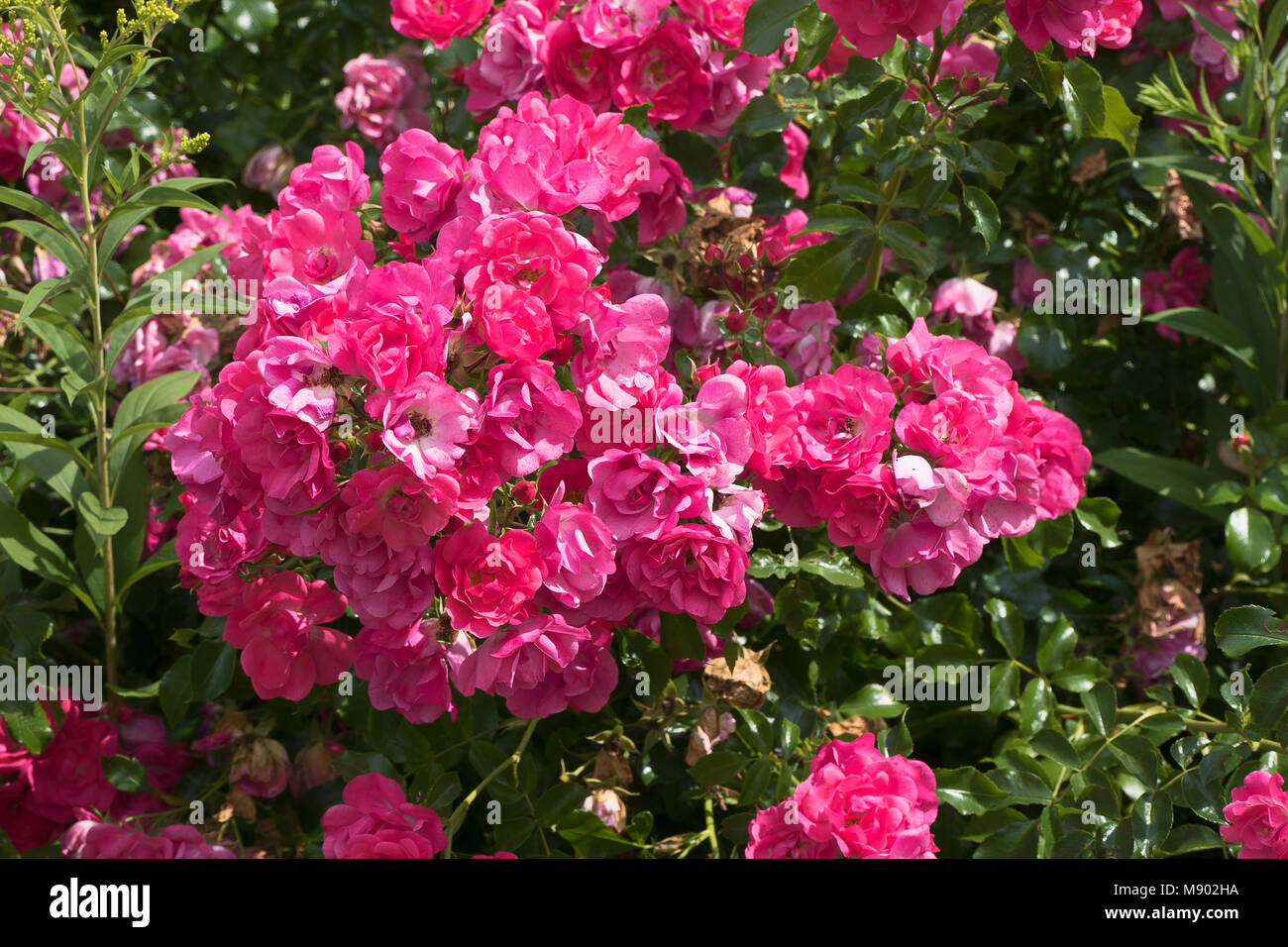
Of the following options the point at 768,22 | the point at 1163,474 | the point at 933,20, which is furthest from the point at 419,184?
the point at 1163,474

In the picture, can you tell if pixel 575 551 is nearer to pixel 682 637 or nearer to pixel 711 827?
pixel 682 637

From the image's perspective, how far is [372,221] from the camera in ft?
5.16

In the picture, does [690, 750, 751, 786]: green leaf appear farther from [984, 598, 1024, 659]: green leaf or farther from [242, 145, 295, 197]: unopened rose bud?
[242, 145, 295, 197]: unopened rose bud

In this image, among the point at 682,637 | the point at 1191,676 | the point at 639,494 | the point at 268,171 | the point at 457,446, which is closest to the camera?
the point at 457,446

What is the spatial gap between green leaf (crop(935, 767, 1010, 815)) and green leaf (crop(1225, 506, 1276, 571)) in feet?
1.81

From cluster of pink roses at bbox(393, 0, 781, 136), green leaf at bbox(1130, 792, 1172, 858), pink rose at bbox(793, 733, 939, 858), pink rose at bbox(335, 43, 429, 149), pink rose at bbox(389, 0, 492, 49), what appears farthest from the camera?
pink rose at bbox(335, 43, 429, 149)

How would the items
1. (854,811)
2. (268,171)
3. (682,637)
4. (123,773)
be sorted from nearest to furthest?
(854,811), (682,637), (123,773), (268,171)

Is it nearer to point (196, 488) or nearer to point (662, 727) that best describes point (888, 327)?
point (662, 727)

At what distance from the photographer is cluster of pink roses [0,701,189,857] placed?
1.63 metres

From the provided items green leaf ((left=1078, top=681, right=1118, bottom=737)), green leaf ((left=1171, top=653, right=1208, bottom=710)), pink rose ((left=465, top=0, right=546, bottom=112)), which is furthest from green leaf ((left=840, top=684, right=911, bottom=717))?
pink rose ((left=465, top=0, right=546, bottom=112))

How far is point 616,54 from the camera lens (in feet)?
5.04

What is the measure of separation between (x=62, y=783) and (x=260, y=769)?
288 millimetres

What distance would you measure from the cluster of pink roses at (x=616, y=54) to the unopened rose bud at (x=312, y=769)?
3.03 feet

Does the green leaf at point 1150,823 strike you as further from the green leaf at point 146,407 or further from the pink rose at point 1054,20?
the green leaf at point 146,407
